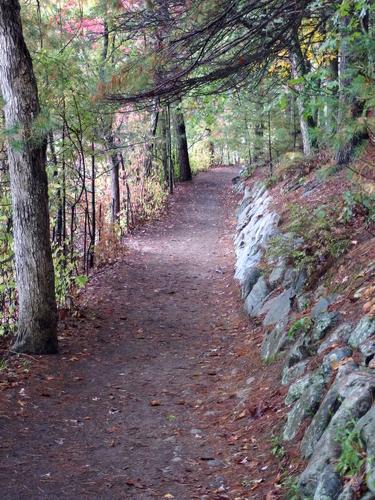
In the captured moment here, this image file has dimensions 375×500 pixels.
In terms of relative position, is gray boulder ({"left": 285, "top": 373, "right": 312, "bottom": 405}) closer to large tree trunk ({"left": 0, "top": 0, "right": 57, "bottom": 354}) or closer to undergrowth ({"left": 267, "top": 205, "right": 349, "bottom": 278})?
undergrowth ({"left": 267, "top": 205, "right": 349, "bottom": 278})

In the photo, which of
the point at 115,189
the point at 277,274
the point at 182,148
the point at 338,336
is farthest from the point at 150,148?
the point at 338,336

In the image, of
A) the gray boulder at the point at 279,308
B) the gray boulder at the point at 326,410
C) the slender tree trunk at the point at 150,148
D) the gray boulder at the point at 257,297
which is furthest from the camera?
the slender tree trunk at the point at 150,148

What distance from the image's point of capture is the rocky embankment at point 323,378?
10.8ft

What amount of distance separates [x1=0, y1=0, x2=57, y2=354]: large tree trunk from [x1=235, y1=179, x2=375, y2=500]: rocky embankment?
2.96 metres

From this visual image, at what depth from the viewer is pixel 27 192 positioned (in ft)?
23.0

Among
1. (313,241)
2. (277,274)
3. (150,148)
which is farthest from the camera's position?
(150,148)

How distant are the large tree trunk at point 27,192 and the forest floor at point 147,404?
1.51 ft

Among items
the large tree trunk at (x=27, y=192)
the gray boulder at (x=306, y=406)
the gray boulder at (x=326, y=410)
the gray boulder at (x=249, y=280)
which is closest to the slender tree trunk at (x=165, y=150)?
the gray boulder at (x=249, y=280)

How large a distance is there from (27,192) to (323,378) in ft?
14.4

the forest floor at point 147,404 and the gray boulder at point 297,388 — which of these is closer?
the forest floor at point 147,404

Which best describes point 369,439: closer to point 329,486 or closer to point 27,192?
point 329,486

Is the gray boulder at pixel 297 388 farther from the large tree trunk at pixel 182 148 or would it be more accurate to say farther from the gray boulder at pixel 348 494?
the large tree trunk at pixel 182 148

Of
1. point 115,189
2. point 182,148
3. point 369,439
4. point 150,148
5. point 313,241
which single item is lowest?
point 369,439

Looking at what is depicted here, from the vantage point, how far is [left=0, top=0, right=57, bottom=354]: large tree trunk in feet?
22.1
